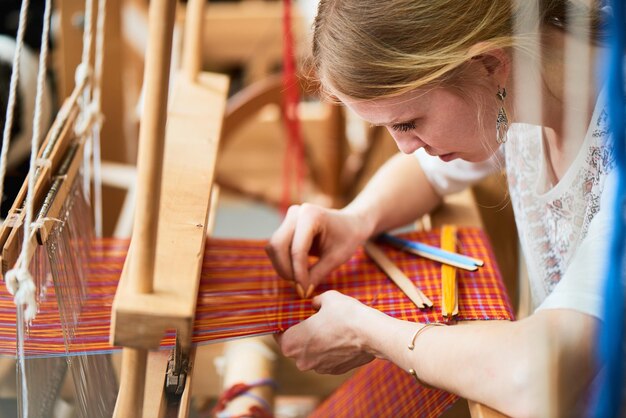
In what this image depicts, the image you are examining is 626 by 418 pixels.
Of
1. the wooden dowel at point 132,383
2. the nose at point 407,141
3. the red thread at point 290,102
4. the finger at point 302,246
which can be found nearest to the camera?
the wooden dowel at point 132,383

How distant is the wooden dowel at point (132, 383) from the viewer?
2.92 feet

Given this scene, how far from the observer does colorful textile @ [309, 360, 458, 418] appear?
1171 millimetres

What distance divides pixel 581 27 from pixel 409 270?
0.45 meters

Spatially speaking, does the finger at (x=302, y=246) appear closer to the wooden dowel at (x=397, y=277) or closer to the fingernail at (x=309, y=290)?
the fingernail at (x=309, y=290)

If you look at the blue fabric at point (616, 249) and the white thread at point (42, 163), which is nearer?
the blue fabric at point (616, 249)

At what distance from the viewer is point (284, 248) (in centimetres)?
127

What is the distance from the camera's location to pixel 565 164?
1.20 metres

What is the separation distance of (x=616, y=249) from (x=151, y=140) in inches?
17.4

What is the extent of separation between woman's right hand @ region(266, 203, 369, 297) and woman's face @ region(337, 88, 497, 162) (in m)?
0.21

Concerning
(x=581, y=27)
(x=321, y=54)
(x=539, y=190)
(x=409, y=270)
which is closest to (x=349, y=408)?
(x=409, y=270)

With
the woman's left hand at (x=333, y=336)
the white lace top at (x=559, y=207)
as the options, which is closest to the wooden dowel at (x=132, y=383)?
the woman's left hand at (x=333, y=336)

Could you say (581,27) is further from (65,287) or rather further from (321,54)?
(65,287)

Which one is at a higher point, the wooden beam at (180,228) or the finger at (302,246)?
the wooden beam at (180,228)

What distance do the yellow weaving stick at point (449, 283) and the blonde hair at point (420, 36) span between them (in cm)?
31
